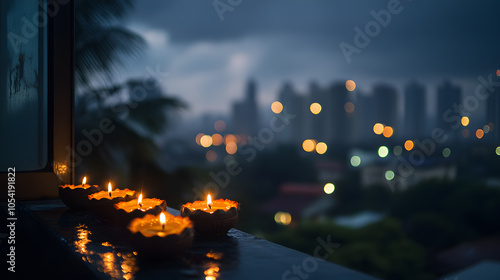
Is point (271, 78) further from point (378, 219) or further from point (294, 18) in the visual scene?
point (378, 219)

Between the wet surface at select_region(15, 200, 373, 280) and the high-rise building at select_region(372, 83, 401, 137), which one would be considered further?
the high-rise building at select_region(372, 83, 401, 137)

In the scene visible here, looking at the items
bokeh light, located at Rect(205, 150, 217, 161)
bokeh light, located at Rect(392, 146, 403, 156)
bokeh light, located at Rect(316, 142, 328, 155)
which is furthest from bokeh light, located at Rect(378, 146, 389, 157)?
bokeh light, located at Rect(205, 150, 217, 161)

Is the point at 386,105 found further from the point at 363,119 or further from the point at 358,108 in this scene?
the point at 363,119

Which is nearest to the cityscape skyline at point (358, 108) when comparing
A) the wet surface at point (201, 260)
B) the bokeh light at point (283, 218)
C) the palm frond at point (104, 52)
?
the bokeh light at point (283, 218)

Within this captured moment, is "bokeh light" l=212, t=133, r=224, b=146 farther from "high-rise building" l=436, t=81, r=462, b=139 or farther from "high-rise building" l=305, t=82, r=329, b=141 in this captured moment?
"high-rise building" l=305, t=82, r=329, b=141

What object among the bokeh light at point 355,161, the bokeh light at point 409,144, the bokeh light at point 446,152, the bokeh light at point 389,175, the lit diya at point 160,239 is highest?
the bokeh light at point 409,144

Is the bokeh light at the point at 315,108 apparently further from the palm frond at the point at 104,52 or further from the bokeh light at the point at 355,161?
the palm frond at the point at 104,52
